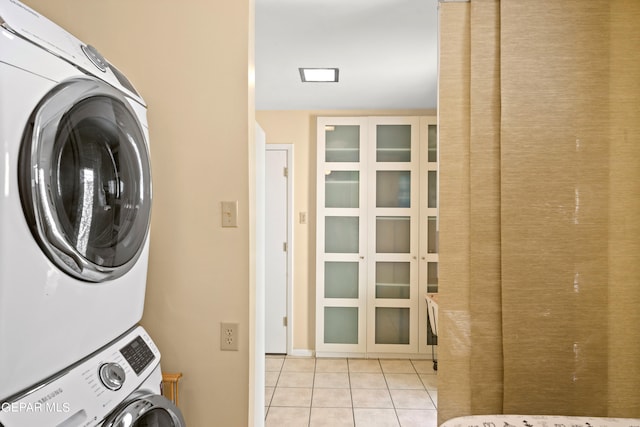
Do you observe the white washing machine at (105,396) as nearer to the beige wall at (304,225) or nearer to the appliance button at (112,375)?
the appliance button at (112,375)

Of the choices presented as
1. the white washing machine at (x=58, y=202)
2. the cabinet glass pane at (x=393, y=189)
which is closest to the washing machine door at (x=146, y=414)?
the white washing machine at (x=58, y=202)

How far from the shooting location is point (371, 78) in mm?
3289

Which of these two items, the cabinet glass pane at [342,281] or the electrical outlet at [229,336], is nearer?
the electrical outlet at [229,336]

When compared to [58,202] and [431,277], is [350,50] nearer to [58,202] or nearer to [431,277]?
[58,202]

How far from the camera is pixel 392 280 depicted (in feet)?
Result: 14.2

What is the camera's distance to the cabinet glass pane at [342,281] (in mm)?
4340

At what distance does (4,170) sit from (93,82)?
15.7 inches

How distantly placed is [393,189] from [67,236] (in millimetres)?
3628

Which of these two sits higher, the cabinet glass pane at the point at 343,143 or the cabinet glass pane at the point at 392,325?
the cabinet glass pane at the point at 343,143

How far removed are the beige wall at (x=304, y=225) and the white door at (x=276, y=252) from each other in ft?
0.35

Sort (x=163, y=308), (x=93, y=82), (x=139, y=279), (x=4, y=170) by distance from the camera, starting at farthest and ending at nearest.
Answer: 1. (x=163, y=308)
2. (x=139, y=279)
3. (x=93, y=82)
4. (x=4, y=170)

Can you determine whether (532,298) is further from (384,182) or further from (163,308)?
(384,182)

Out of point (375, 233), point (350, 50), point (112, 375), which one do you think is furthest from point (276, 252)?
point (112, 375)

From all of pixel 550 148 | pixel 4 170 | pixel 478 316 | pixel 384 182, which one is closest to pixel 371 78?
pixel 384 182
